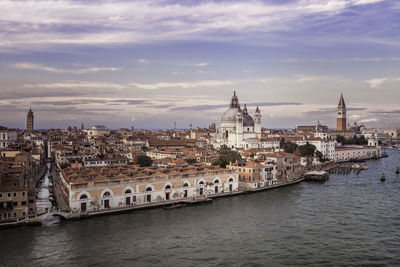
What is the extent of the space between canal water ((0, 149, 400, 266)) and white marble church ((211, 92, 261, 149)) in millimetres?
28911

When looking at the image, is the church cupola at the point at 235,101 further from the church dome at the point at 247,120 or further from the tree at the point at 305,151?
the tree at the point at 305,151

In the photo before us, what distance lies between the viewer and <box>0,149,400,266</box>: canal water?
40.7ft

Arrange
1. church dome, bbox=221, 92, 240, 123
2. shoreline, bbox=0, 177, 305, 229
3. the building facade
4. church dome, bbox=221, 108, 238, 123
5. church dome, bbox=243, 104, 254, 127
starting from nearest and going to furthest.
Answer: shoreline, bbox=0, 177, 305, 229 → the building facade → church dome, bbox=243, 104, 254, 127 → church dome, bbox=221, 108, 238, 123 → church dome, bbox=221, 92, 240, 123

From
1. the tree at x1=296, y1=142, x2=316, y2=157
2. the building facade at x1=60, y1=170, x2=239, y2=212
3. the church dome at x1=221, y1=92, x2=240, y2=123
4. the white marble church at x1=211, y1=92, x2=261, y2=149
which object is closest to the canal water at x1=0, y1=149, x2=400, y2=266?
the building facade at x1=60, y1=170, x2=239, y2=212

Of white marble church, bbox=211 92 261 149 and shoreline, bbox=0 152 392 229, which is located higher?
white marble church, bbox=211 92 261 149

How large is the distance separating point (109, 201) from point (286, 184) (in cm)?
1387

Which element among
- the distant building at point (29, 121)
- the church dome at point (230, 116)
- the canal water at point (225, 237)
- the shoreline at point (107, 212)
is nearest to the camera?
the canal water at point (225, 237)

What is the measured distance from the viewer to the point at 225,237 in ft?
48.1

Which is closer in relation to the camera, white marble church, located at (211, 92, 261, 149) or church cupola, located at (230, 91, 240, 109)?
white marble church, located at (211, 92, 261, 149)

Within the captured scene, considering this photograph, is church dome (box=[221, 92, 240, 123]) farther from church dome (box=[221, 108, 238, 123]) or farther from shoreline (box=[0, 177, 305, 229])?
shoreline (box=[0, 177, 305, 229])

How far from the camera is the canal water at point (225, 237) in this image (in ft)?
40.7

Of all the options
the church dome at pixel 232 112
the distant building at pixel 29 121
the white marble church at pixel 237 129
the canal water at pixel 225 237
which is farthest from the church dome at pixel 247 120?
the distant building at pixel 29 121

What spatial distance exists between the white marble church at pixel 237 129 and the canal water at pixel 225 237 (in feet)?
94.9

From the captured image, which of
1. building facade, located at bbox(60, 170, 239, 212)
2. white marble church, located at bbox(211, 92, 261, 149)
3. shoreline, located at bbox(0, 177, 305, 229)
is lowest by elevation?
shoreline, located at bbox(0, 177, 305, 229)
